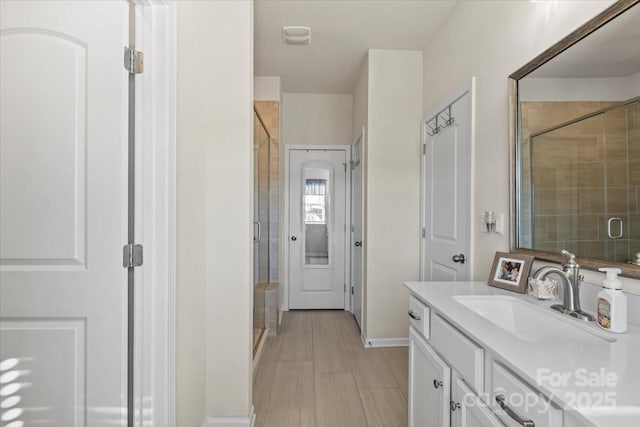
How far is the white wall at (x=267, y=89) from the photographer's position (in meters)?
3.74

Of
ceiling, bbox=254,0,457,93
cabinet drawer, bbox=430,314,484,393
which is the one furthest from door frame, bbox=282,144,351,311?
cabinet drawer, bbox=430,314,484,393

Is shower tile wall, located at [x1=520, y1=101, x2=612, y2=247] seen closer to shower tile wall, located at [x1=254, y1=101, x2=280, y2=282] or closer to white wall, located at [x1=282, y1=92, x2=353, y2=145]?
shower tile wall, located at [x1=254, y1=101, x2=280, y2=282]

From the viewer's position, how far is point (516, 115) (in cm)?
165

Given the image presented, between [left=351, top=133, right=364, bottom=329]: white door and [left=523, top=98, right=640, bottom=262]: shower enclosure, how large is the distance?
2.02 metres

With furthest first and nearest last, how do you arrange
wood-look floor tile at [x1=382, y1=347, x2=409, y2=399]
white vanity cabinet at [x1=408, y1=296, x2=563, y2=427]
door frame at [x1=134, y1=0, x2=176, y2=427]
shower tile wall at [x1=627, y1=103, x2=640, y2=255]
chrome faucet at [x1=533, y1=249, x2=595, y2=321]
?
wood-look floor tile at [x1=382, y1=347, x2=409, y2=399]
door frame at [x1=134, y1=0, x2=176, y2=427]
chrome faucet at [x1=533, y1=249, x2=595, y2=321]
shower tile wall at [x1=627, y1=103, x2=640, y2=255]
white vanity cabinet at [x1=408, y1=296, x2=563, y2=427]

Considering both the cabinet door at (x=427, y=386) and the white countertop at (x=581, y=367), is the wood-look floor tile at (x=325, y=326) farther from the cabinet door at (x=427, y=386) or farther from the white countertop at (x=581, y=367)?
the white countertop at (x=581, y=367)

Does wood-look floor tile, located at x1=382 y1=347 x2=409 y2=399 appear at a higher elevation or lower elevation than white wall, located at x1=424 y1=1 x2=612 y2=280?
lower

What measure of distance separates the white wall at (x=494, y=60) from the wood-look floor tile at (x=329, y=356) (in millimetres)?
1336

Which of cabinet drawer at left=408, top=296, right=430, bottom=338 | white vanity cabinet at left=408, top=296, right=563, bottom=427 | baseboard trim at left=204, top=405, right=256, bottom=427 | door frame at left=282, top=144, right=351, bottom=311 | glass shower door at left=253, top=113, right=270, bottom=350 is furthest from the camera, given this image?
door frame at left=282, top=144, right=351, bottom=311

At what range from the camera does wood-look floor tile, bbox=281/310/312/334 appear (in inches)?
140

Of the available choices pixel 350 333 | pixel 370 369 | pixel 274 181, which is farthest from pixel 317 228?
pixel 370 369

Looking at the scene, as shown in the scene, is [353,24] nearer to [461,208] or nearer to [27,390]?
[461,208]

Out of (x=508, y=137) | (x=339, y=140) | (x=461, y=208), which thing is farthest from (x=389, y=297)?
(x=339, y=140)

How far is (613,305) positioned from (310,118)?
12.2 feet
